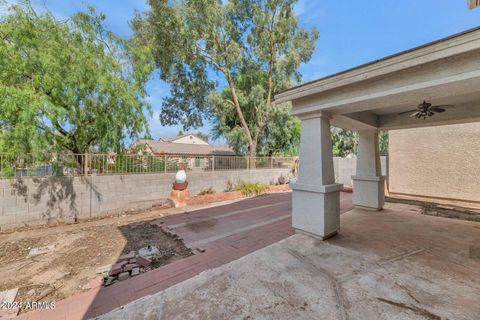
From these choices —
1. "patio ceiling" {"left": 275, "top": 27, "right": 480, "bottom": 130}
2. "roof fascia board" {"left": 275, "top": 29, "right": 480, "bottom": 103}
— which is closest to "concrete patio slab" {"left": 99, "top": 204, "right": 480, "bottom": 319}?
"patio ceiling" {"left": 275, "top": 27, "right": 480, "bottom": 130}

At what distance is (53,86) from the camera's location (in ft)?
16.3

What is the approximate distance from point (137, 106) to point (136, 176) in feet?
7.73

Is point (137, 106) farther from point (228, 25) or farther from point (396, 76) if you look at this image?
point (228, 25)

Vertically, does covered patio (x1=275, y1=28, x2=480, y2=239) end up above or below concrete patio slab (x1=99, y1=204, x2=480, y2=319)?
above

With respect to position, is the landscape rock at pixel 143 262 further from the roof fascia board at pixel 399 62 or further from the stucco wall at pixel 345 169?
the stucco wall at pixel 345 169

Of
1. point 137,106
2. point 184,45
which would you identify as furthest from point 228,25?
point 137,106

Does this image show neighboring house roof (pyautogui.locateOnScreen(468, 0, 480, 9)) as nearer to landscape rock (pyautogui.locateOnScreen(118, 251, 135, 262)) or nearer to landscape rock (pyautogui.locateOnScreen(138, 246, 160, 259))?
landscape rock (pyautogui.locateOnScreen(138, 246, 160, 259))

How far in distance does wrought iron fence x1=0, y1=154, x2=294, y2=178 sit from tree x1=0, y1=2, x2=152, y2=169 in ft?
1.12

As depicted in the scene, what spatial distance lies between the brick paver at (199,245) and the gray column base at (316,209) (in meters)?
0.56

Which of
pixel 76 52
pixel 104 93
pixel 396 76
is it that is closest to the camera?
pixel 396 76

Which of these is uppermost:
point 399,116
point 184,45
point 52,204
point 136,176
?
point 184,45

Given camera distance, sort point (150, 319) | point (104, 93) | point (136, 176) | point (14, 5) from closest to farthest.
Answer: point (150, 319)
point (14, 5)
point (104, 93)
point (136, 176)

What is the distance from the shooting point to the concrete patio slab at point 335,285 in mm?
1929

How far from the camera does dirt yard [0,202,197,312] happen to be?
2748mm
